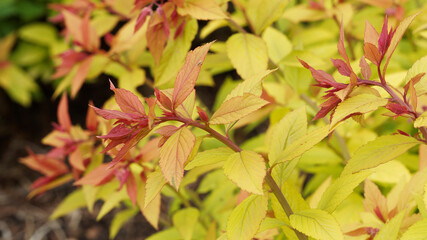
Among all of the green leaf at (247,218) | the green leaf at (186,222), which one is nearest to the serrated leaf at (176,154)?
the green leaf at (247,218)

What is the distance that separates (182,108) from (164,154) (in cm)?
13

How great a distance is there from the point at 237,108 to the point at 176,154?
134mm

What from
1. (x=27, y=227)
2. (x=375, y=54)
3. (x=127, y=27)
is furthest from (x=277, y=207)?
(x=27, y=227)

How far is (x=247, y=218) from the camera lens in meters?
0.81

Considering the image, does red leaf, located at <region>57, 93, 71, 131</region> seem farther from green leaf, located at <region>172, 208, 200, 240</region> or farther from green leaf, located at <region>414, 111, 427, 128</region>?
Result: green leaf, located at <region>414, 111, 427, 128</region>

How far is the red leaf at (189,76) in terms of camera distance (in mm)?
761

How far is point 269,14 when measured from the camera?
1.24 m

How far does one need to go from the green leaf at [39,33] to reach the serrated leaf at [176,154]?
2515 millimetres

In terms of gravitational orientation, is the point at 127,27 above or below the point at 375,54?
below

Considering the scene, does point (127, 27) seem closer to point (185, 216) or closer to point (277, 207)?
point (185, 216)

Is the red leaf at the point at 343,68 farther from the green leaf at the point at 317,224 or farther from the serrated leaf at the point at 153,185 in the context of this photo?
the serrated leaf at the point at 153,185

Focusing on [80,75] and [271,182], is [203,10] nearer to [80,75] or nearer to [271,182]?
[271,182]

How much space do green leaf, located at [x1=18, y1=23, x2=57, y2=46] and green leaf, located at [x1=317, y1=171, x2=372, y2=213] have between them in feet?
8.37

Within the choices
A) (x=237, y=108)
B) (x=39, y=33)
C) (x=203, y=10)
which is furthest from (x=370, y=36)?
(x=39, y=33)
